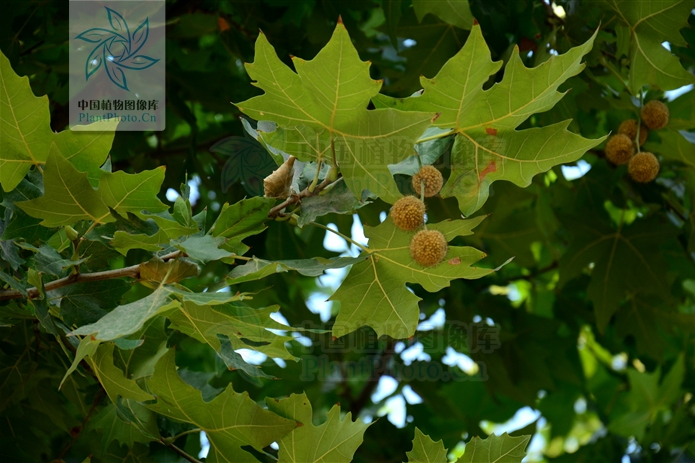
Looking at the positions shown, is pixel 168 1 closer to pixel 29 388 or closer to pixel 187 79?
pixel 187 79

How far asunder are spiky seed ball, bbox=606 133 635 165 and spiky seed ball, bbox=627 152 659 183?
0.08ft

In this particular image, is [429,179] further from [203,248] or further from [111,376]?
[111,376]

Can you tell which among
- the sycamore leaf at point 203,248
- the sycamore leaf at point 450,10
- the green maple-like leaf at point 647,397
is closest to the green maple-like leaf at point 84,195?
the sycamore leaf at point 203,248

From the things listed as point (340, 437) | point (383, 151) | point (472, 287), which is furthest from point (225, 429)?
point (472, 287)

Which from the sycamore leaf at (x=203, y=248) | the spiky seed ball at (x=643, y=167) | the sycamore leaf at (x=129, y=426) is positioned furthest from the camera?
the spiky seed ball at (x=643, y=167)

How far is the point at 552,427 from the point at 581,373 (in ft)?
1.06

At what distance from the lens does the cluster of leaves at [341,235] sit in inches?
40.8

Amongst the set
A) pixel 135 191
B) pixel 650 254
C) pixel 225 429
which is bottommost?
pixel 650 254

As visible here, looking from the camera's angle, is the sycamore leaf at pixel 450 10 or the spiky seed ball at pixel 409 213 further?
the sycamore leaf at pixel 450 10

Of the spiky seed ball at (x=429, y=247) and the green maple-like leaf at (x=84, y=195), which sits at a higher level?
the green maple-like leaf at (x=84, y=195)

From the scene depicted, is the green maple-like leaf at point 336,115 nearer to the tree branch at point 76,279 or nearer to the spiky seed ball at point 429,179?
the spiky seed ball at point 429,179

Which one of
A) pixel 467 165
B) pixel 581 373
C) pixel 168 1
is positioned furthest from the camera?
pixel 581 373

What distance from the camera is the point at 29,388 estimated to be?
4.68ft

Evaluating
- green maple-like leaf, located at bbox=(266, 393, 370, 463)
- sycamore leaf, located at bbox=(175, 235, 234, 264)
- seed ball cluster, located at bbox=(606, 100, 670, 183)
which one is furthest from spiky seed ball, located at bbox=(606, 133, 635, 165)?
sycamore leaf, located at bbox=(175, 235, 234, 264)
